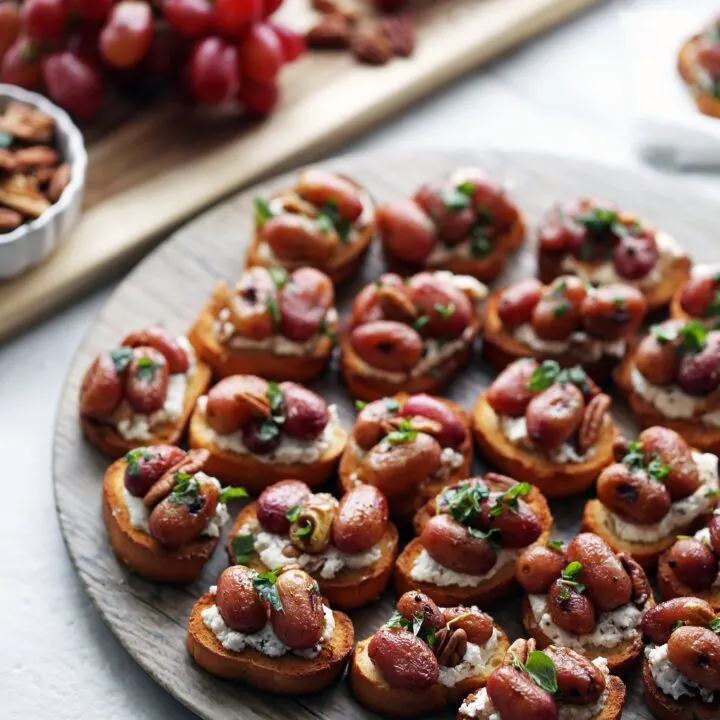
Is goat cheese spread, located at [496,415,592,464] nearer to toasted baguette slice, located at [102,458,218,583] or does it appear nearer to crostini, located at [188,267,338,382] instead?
crostini, located at [188,267,338,382]

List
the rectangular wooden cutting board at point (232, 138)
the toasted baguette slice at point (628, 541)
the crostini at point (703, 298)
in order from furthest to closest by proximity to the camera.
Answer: the rectangular wooden cutting board at point (232, 138) → the crostini at point (703, 298) → the toasted baguette slice at point (628, 541)

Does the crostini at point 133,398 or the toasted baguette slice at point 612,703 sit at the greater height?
the crostini at point 133,398

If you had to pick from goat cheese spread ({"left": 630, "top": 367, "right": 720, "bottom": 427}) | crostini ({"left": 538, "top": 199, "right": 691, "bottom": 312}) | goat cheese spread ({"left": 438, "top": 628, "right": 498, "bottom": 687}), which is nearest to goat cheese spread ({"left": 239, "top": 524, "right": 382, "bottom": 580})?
goat cheese spread ({"left": 438, "top": 628, "right": 498, "bottom": 687})

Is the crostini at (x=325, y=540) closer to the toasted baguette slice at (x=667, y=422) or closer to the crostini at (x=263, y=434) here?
the crostini at (x=263, y=434)

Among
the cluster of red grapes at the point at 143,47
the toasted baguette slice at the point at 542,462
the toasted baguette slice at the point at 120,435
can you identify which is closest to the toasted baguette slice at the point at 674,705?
the toasted baguette slice at the point at 542,462

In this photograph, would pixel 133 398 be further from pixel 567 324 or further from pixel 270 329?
pixel 567 324

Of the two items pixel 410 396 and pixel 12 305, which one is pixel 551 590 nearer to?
pixel 410 396
